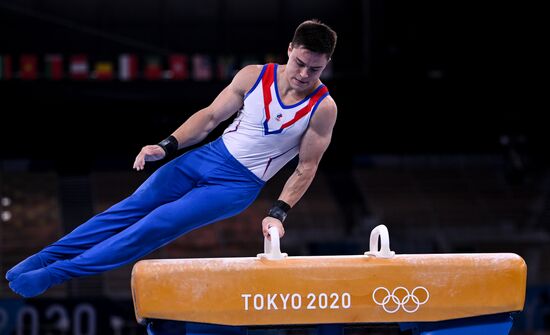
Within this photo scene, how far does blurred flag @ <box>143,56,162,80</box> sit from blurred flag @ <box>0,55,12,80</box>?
175 cm


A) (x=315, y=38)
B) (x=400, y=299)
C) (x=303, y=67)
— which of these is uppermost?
(x=315, y=38)

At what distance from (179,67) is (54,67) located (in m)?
1.64

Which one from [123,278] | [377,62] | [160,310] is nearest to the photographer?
[160,310]

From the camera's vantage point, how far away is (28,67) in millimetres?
10312

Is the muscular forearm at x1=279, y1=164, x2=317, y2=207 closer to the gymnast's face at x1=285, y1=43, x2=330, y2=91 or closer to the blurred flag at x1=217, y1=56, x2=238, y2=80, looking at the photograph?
the gymnast's face at x1=285, y1=43, x2=330, y2=91

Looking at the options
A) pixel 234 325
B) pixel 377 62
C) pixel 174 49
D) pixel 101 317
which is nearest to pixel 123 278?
pixel 101 317

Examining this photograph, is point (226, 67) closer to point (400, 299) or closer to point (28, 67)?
point (28, 67)

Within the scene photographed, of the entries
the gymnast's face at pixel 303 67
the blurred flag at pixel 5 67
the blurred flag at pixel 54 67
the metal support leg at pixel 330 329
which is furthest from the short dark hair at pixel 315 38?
the blurred flag at pixel 5 67

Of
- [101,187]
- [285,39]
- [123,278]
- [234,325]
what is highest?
[285,39]

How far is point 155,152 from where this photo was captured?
415 centimetres

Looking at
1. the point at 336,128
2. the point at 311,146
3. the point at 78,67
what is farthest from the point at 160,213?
the point at 336,128

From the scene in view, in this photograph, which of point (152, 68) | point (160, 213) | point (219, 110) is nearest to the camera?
point (160, 213)

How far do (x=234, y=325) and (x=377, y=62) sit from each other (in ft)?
20.9

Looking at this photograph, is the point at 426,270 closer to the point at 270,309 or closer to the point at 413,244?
the point at 270,309
